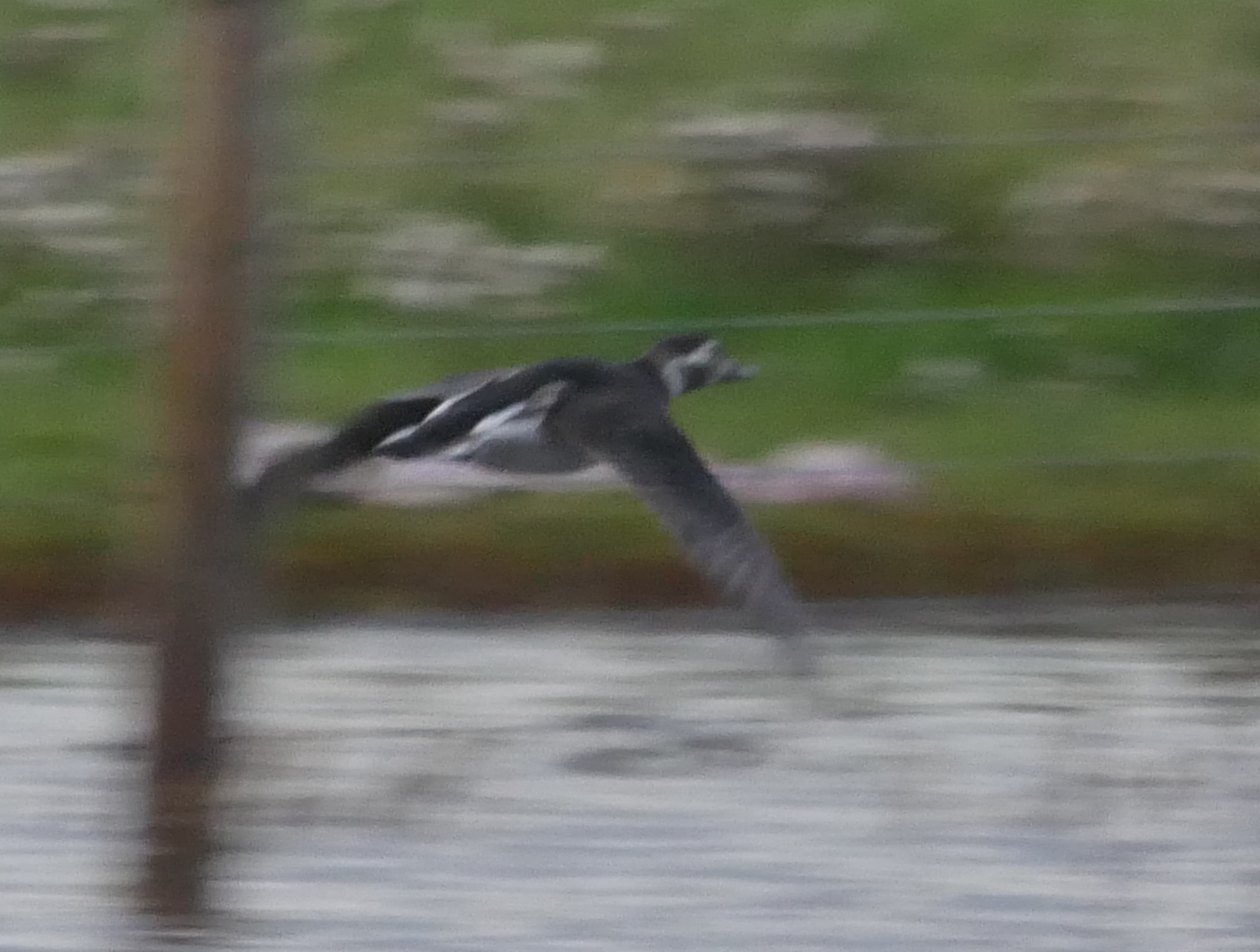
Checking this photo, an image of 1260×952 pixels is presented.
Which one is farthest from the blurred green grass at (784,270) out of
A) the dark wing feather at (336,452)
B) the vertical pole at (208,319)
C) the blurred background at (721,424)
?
the vertical pole at (208,319)

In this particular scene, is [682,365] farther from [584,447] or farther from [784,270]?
[784,270]

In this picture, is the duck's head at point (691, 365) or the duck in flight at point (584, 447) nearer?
the duck in flight at point (584, 447)

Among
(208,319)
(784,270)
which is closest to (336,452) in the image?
(208,319)

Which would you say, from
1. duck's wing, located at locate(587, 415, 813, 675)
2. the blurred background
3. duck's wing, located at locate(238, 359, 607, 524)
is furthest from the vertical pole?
duck's wing, located at locate(587, 415, 813, 675)

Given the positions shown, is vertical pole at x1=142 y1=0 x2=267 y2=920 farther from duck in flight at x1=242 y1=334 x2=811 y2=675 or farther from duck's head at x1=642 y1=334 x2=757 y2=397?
duck's head at x1=642 y1=334 x2=757 y2=397

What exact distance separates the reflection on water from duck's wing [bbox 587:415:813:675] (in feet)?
0.90

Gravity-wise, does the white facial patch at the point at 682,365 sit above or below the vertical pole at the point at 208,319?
above

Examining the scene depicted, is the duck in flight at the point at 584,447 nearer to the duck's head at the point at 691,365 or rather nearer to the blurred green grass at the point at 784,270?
the duck's head at the point at 691,365

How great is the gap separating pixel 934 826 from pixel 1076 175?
3157 mm

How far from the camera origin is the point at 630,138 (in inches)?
281

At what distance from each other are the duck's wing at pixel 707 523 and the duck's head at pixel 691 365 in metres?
0.48

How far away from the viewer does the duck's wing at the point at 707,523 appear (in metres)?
3.66

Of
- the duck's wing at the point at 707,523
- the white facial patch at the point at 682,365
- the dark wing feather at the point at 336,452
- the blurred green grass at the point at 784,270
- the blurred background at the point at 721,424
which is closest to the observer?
the dark wing feather at the point at 336,452

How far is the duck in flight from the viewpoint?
3.67m
